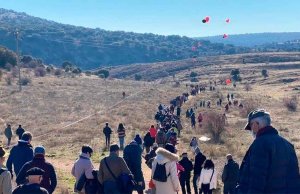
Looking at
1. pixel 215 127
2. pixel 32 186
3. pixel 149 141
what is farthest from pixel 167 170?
pixel 215 127

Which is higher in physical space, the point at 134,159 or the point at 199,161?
the point at 134,159

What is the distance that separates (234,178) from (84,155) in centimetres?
382

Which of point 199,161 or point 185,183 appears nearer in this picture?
point 199,161

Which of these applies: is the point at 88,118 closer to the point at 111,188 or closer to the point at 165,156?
the point at 111,188

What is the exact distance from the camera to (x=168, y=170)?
9.50 metres

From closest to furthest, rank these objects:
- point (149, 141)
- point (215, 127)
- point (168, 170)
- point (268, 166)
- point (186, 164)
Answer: point (268, 166)
point (168, 170)
point (186, 164)
point (149, 141)
point (215, 127)

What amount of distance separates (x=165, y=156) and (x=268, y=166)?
139 inches

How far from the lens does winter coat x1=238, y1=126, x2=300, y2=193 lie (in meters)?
5.92

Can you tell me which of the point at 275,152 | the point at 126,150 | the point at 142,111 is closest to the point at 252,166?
the point at 275,152

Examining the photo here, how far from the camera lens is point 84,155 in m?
10.4

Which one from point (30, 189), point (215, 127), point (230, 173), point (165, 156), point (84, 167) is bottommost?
point (215, 127)

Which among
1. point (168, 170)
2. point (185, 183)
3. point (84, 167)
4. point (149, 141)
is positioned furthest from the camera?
point (149, 141)

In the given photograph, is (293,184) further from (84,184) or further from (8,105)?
(8,105)

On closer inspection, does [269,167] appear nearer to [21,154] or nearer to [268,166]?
[268,166]
